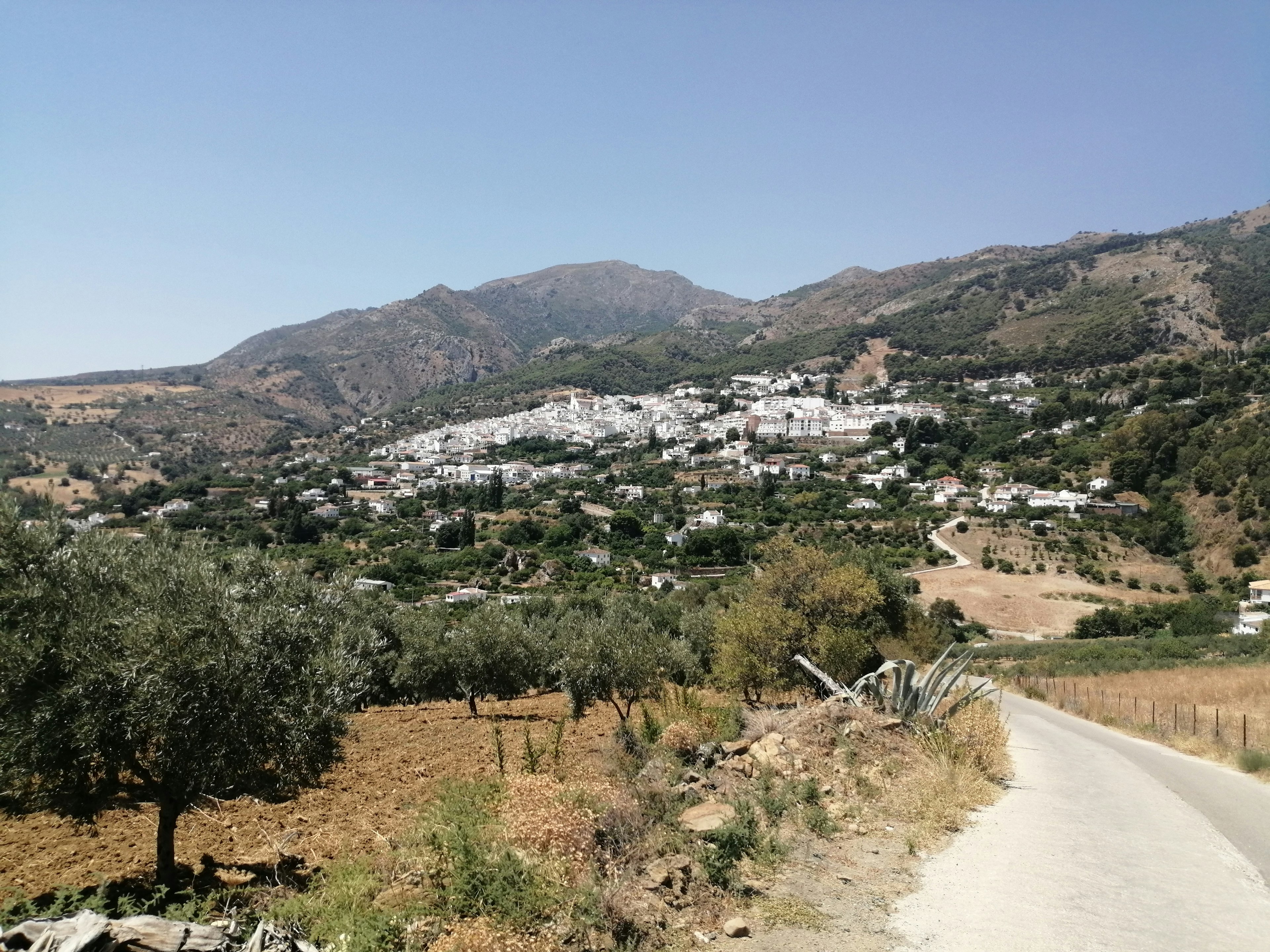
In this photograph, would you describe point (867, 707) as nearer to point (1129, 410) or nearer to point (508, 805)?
point (508, 805)

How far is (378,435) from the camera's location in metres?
156

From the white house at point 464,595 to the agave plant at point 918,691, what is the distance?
121 feet

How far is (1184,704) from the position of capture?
1845 centimetres

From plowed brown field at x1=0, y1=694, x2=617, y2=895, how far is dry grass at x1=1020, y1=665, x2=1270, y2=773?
449 inches

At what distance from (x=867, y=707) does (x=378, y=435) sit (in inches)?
6148

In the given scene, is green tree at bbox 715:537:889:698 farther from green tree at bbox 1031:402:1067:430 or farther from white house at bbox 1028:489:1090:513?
green tree at bbox 1031:402:1067:430

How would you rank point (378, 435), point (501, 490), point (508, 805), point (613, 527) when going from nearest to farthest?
point (508, 805), point (613, 527), point (501, 490), point (378, 435)

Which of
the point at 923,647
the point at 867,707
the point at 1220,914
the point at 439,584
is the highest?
the point at 1220,914

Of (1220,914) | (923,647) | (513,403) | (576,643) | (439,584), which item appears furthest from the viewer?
(513,403)

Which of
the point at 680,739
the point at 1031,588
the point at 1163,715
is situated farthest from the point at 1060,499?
the point at 680,739

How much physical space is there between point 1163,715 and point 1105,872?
14362mm

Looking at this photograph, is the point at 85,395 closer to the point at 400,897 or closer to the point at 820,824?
the point at 400,897

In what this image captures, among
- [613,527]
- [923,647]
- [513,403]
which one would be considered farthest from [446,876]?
[513,403]

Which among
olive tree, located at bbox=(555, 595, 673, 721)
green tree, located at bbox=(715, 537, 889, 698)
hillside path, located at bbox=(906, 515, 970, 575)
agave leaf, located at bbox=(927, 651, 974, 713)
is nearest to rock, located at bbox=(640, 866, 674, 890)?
agave leaf, located at bbox=(927, 651, 974, 713)
